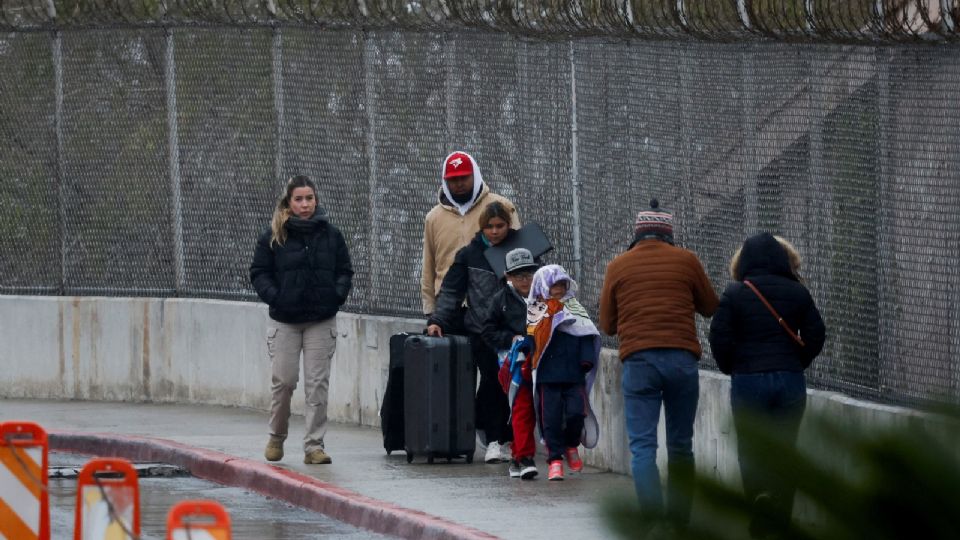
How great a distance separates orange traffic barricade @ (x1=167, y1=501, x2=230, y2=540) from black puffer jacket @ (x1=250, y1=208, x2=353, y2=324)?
6.25 meters

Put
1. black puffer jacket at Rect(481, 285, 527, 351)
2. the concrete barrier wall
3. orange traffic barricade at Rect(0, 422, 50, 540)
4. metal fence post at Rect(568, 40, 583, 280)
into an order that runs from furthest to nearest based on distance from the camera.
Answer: the concrete barrier wall → metal fence post at Rect(568, 40, 583, 280) → black puffer jacket at Rect(481, 285, 527, 351) → orange traffic barricade at Rect(0, 422, 50, 540)

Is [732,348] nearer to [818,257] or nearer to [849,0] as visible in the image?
[818,257]

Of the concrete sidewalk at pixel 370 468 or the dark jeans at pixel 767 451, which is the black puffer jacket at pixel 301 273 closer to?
the concrete sidewalk at pixel 370 468

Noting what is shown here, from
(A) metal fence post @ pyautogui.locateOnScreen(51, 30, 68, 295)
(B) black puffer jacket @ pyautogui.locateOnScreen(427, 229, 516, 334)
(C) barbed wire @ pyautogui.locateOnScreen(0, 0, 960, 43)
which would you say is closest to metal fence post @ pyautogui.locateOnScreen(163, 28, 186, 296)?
(C) barbed wire @ pyautogui.locateOnScreen(0, 0, 960, 43)

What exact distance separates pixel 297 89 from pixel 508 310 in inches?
170

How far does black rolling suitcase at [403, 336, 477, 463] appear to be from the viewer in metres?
11.8

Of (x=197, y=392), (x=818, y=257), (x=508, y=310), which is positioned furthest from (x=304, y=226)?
(x=197, y=392)

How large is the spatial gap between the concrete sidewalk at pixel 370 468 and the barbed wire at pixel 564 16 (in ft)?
8.49

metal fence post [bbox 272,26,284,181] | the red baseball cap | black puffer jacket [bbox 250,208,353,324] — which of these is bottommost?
black puffer jacket [bbox 250,208,353,324]

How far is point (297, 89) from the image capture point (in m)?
15.3

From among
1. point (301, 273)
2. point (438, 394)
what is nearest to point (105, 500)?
point (301, 273)

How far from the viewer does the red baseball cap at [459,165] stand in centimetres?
1220

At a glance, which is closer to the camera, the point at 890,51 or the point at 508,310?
the point at 890,51

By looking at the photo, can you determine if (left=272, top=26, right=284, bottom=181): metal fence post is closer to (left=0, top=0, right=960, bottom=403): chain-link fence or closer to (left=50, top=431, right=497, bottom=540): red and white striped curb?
(left=0, top=0, right=960, bottom=403): chain-link fence
